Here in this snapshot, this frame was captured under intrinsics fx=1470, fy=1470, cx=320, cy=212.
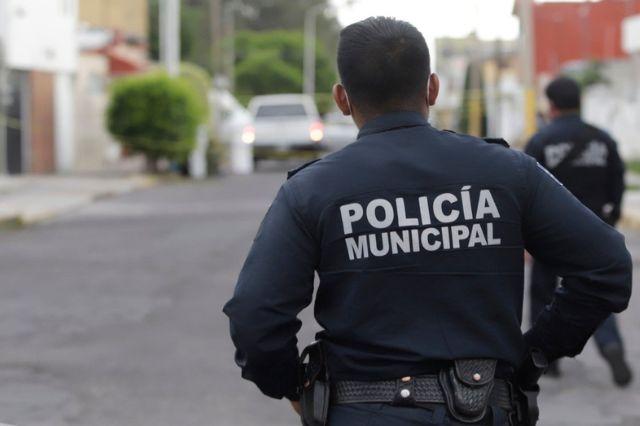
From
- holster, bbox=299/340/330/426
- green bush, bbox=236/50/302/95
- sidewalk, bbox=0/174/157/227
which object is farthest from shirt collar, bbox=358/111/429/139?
green bush, bbox=236/50/302/95

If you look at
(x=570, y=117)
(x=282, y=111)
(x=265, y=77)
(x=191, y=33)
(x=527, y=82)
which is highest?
(x=191, y=33)

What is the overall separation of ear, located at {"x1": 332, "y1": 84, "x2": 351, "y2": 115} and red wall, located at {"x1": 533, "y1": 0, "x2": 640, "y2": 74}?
3921cm

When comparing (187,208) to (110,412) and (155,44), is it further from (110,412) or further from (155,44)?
(155,44)

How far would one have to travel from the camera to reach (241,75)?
84562mm

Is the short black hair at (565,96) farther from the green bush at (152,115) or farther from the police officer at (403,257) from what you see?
the green bush at (152,115)

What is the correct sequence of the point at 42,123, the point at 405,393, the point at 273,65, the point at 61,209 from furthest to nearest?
the point at 273,65 → the point at 42,123 → the point at 61,209 → the point at 405,393

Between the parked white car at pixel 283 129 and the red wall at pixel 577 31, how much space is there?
9.37 metres

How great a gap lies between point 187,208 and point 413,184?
65.1 feet

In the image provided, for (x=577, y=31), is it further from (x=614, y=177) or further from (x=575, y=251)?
(x=575, y=251)

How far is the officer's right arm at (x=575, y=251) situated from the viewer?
3520 mm

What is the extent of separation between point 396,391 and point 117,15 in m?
47.5

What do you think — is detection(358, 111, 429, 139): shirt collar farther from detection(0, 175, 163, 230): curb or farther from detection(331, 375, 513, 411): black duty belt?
detection(0, 175, 163, 230): curb

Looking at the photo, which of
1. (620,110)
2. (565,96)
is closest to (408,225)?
(565,96)

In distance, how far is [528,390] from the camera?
145 inches
